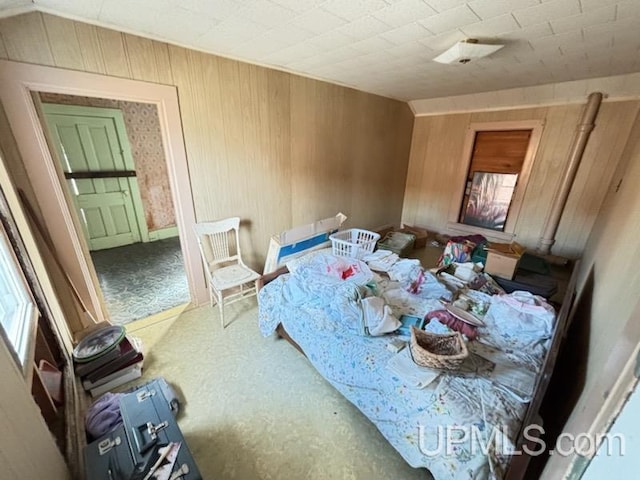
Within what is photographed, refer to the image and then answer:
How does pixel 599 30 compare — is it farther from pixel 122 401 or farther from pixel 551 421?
pixel 122 401

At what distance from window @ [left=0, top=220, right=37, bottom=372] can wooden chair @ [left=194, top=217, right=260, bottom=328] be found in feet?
3.68

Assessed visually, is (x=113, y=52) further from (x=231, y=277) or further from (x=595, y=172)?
(x=595, y=172)

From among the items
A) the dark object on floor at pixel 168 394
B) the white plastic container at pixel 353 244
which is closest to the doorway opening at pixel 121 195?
the dark object on floor at pixel 168 394

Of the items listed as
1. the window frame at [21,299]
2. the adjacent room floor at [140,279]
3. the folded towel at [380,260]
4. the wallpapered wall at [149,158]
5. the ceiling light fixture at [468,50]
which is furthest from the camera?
the wallpapered wall at [149,158]

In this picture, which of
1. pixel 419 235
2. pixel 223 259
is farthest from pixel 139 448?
pixel 419 235

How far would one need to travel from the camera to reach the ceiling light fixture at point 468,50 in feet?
5.89

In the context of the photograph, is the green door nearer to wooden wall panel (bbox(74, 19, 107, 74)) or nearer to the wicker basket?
wooden wall panel (bbox(74, 19, 107, 74))

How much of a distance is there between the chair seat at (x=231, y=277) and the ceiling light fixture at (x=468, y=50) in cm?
242

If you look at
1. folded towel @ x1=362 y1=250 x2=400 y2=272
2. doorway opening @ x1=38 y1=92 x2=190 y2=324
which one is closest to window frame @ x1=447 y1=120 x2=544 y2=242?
folded towel @ x1=362 y1=250 x2=400 y2=272

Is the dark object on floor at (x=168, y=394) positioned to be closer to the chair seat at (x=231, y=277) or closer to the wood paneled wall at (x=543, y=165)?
the chair seat at (x=231, y=277)

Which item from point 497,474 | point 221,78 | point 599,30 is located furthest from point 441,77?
point 497,474

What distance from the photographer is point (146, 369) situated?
1.91 m

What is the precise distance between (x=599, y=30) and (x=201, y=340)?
366 cm

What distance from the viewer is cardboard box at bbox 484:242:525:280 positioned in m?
2.58
